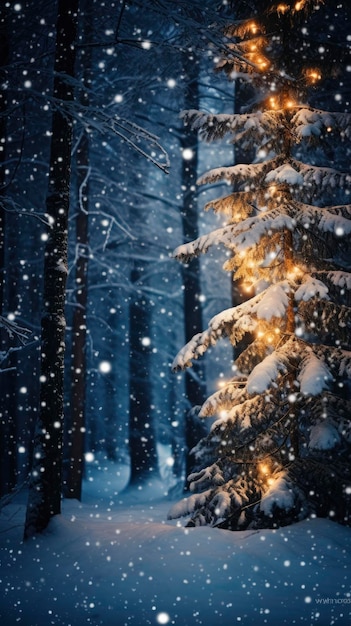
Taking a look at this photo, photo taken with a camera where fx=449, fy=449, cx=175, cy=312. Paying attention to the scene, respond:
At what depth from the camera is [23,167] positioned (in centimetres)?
1416

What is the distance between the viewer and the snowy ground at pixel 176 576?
A: 4258 millimetres

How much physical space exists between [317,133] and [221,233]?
1943 mm

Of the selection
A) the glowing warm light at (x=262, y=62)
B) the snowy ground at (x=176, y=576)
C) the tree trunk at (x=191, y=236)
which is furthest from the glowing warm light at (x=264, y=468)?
the tree trunk at (x=191, y=236)

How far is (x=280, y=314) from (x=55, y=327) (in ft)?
11.4

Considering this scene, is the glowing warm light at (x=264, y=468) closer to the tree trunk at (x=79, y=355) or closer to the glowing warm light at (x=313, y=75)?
the glowing warm light at (x=313, y=75)

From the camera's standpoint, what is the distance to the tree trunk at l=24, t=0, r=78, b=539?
21.7ft

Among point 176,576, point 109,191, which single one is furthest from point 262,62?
point 109,191

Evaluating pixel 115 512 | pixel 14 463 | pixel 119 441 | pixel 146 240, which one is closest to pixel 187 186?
pixel 146 240

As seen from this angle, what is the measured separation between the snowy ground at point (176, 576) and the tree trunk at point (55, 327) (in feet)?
1.41

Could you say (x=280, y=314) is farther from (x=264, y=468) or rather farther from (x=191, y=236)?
(x=191, y=236)

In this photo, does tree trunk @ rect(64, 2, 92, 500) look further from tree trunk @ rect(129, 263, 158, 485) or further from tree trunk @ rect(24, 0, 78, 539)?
tree trunk @ rect(24, 0, 78, 539)

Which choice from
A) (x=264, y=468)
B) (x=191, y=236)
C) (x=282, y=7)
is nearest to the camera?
(x=264, y=468)

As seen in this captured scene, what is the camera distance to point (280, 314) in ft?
19.4

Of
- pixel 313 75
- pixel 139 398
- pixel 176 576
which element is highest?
pixel 313 75
